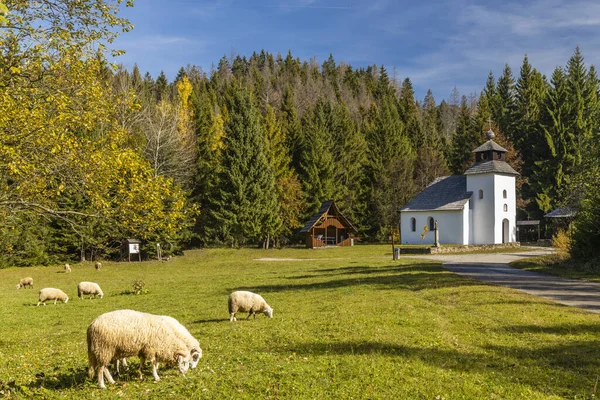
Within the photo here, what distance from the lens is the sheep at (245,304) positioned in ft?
48.1

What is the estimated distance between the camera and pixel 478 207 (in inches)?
2154

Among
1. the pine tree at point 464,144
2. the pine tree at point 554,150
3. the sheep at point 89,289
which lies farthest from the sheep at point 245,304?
the pine tree at point 464,144

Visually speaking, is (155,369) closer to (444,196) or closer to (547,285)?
(547,285)

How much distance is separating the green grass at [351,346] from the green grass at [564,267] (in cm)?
557

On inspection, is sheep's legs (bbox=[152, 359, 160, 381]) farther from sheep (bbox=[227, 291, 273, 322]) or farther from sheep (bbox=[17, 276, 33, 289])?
sheep (bbox=[17, 276, 33, 289])

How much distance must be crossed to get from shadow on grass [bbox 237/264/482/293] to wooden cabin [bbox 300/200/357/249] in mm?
30270

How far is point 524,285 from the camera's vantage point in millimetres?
19453

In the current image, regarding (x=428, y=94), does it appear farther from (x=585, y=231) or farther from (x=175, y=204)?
(x=175, y=204)

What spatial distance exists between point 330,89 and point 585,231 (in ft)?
323

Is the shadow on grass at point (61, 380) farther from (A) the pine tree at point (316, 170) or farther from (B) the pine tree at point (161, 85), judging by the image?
(B) the pine tree at point (161, 85)

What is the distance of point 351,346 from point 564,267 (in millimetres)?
19304

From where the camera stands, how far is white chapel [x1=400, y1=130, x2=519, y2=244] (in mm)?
53594

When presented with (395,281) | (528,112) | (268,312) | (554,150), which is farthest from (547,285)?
(528,112)

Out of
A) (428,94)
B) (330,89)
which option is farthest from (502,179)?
(428,94)
